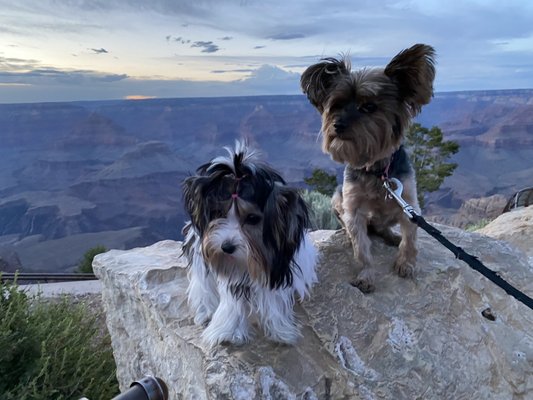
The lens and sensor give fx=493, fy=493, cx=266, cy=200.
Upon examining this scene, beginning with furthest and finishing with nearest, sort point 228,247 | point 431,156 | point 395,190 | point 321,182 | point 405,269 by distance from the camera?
point 431,156 < point 321,182 < point 405,269 < point 395,190 < point 228,247

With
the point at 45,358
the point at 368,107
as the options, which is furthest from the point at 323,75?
the point at 45,358

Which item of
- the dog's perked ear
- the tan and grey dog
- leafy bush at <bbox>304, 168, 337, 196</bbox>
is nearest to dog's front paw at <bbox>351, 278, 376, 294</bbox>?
the tan and grey dog

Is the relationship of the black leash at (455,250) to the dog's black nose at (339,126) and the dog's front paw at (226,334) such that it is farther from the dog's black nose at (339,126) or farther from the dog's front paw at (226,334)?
the dog's front paw at (226,334)

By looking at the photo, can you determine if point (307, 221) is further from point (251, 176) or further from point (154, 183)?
point (154, 183)

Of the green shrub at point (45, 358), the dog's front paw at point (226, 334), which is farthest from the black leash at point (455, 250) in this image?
the green shrub at point (45, 358)

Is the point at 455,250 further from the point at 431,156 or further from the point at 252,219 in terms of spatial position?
the point at 431,156

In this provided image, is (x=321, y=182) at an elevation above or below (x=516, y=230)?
below

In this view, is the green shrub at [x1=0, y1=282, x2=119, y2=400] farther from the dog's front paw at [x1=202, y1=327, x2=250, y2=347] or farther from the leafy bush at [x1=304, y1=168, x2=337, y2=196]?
the leafy bush at [x1=304, y1=168, x2=337, y2=196]
